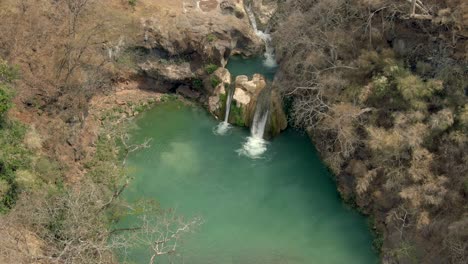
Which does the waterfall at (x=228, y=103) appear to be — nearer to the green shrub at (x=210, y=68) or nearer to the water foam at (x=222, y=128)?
the water foam at (x=222, y=128)

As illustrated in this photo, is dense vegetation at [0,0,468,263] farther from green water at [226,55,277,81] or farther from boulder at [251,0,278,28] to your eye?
boulder at [251,0,278,28]

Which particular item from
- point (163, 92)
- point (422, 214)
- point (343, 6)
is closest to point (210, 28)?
point (163, 92)

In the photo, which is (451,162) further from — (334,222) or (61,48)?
(61,48)

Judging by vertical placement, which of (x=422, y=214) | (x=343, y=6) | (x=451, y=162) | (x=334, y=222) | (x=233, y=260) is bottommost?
(x=233, y=260)

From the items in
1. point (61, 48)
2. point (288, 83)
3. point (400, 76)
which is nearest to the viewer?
point (400, 76)

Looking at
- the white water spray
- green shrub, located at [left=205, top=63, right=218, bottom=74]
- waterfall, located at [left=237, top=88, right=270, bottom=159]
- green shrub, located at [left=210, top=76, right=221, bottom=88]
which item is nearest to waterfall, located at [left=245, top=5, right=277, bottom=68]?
green shrub, located at [left=205, top=63, right=218, bottom=74]

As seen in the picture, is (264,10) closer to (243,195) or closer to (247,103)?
(247,103)

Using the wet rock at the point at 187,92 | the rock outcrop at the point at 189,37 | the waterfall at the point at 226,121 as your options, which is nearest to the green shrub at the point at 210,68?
the rock outcrop at the point at 189,37
